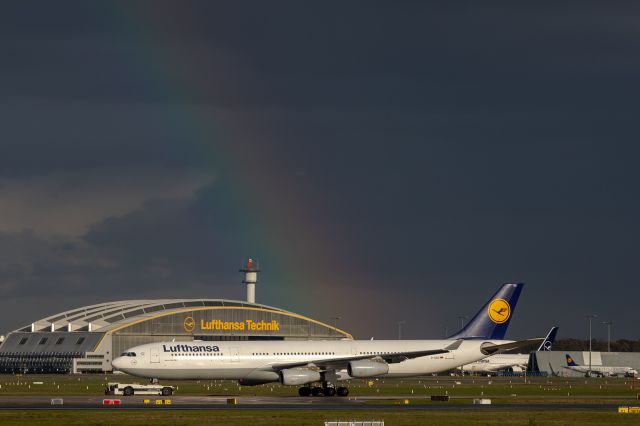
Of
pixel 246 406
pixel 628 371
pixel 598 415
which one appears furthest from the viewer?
pixel 628 371

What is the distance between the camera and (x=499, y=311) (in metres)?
107

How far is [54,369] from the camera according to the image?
19312 cm

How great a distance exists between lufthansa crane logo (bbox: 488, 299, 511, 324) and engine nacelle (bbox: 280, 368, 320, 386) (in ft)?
79.2

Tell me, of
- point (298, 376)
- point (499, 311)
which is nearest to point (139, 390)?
point (298, 376)

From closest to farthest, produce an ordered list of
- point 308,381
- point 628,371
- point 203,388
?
point 308,381 → point 203,388 → point 628,371

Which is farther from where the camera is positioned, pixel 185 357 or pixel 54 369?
pixel 54 369

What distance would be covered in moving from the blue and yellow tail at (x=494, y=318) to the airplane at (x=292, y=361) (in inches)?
201

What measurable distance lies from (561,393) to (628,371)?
98.7 m

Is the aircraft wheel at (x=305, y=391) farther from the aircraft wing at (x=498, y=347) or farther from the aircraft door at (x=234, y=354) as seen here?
the aircraft wing at (x=498, y=347)

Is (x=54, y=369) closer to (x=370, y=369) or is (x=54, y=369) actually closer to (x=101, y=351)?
(x=101, y=351)

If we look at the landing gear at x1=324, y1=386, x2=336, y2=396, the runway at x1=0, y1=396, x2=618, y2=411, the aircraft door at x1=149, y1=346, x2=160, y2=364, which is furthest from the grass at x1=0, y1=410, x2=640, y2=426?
the aircraft door at x1=149, y1=346, x2=160, y2=364

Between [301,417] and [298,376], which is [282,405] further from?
[298,376]

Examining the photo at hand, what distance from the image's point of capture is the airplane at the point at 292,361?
91.4 metres

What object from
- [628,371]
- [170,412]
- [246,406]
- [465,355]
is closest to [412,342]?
[465,355]
